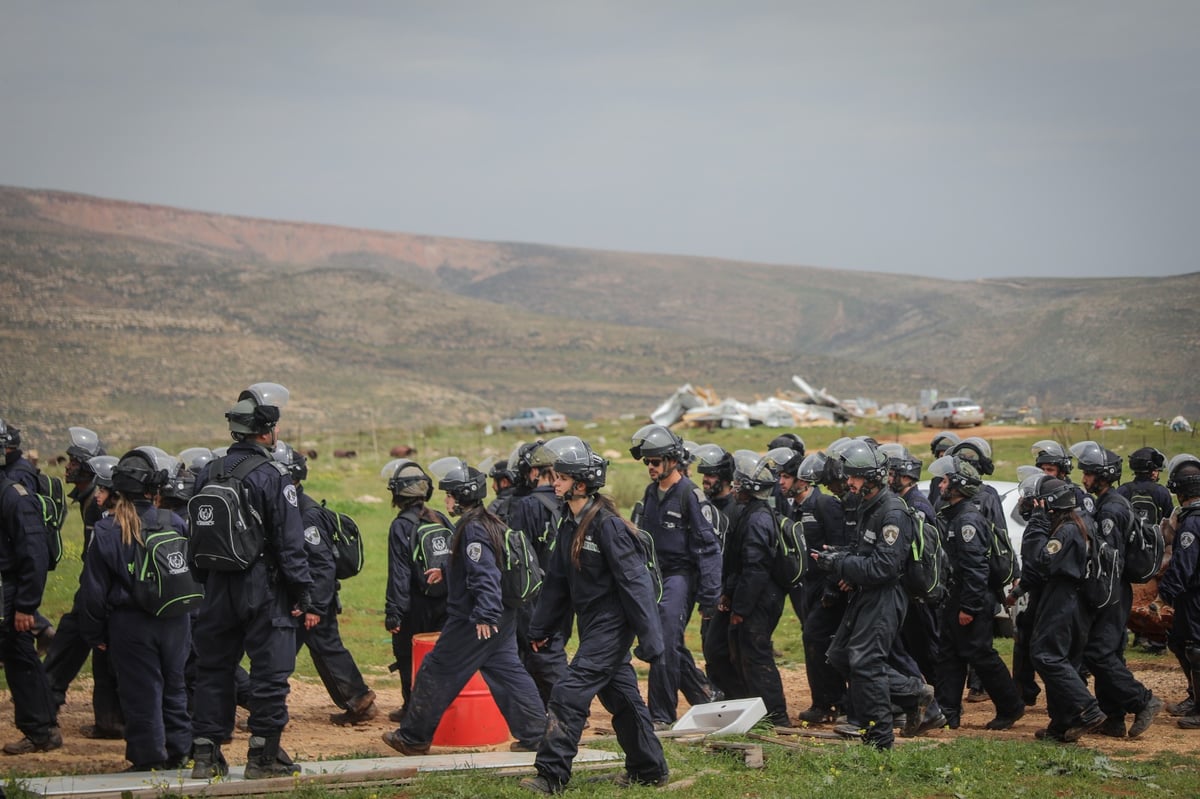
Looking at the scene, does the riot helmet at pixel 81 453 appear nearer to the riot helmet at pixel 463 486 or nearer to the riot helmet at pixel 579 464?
the riot helmet at pixel 463 486

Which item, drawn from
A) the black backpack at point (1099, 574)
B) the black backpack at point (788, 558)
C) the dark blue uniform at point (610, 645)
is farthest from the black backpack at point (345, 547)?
the black backpack at point (1099, 574)

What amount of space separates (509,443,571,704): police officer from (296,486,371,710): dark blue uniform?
4.89 feet

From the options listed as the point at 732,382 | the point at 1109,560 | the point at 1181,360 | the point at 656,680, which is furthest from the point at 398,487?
the point at 732,382

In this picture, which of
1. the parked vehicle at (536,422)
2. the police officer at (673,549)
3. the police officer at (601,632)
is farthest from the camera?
the parked vehicle at (536,422)

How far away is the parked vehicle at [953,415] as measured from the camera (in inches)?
1800

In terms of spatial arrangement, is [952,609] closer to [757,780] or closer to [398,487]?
[757,780]

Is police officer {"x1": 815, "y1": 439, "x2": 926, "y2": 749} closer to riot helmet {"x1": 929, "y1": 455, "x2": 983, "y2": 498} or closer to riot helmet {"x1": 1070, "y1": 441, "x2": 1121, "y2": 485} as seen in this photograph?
riot helmet {"x1": 929, "y1": 455, "x2": 983, "y2": 498}

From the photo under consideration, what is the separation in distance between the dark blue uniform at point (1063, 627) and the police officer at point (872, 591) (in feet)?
3.85

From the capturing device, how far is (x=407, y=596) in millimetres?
10711

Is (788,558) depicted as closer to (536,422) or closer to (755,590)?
(755,590)

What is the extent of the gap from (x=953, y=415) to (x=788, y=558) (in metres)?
37.6

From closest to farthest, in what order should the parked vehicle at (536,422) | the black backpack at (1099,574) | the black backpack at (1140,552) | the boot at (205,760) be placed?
the boot at (205,760)
the black backpack at (1099,574)
the black backpack at (1140,552)
the parked vehicle at (536,422)

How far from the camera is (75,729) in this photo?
10320 mm

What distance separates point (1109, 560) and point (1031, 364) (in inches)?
3261
